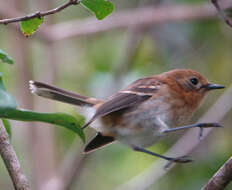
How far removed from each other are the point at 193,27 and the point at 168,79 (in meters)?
2.04

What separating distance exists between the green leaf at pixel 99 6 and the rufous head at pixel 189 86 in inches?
76.7

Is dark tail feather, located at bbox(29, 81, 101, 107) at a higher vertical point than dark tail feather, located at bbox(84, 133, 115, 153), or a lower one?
higher

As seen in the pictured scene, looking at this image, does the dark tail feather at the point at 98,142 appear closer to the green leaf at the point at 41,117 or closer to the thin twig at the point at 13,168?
the green leaf at the point at 41,117

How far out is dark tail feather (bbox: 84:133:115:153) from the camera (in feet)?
12.5

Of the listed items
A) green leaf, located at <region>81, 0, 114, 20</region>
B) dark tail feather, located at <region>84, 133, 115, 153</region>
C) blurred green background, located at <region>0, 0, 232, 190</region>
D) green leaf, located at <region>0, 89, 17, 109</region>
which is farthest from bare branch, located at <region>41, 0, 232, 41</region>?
green leaf, located at <region>0, 89, 17, 109</region>

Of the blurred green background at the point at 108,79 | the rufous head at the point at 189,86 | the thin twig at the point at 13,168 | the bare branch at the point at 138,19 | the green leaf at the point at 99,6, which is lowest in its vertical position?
the blurred green background at the point at 108,79

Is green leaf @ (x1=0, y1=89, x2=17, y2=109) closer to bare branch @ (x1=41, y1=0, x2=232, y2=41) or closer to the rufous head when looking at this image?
the rufous head

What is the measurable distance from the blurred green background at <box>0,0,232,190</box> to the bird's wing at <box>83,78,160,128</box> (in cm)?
95

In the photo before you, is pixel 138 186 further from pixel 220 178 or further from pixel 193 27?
pixel 193 27

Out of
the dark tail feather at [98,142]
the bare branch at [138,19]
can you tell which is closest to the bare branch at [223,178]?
the dark tail feather at [98,142]

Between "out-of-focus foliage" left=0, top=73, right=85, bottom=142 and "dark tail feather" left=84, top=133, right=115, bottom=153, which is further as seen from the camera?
"dark tail feather" left=84, top=133, right=115, bottom=153

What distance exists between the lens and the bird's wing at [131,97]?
3.96m

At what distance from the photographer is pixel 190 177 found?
16.0 feet

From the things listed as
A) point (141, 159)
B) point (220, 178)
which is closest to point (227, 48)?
point (141, 159)
